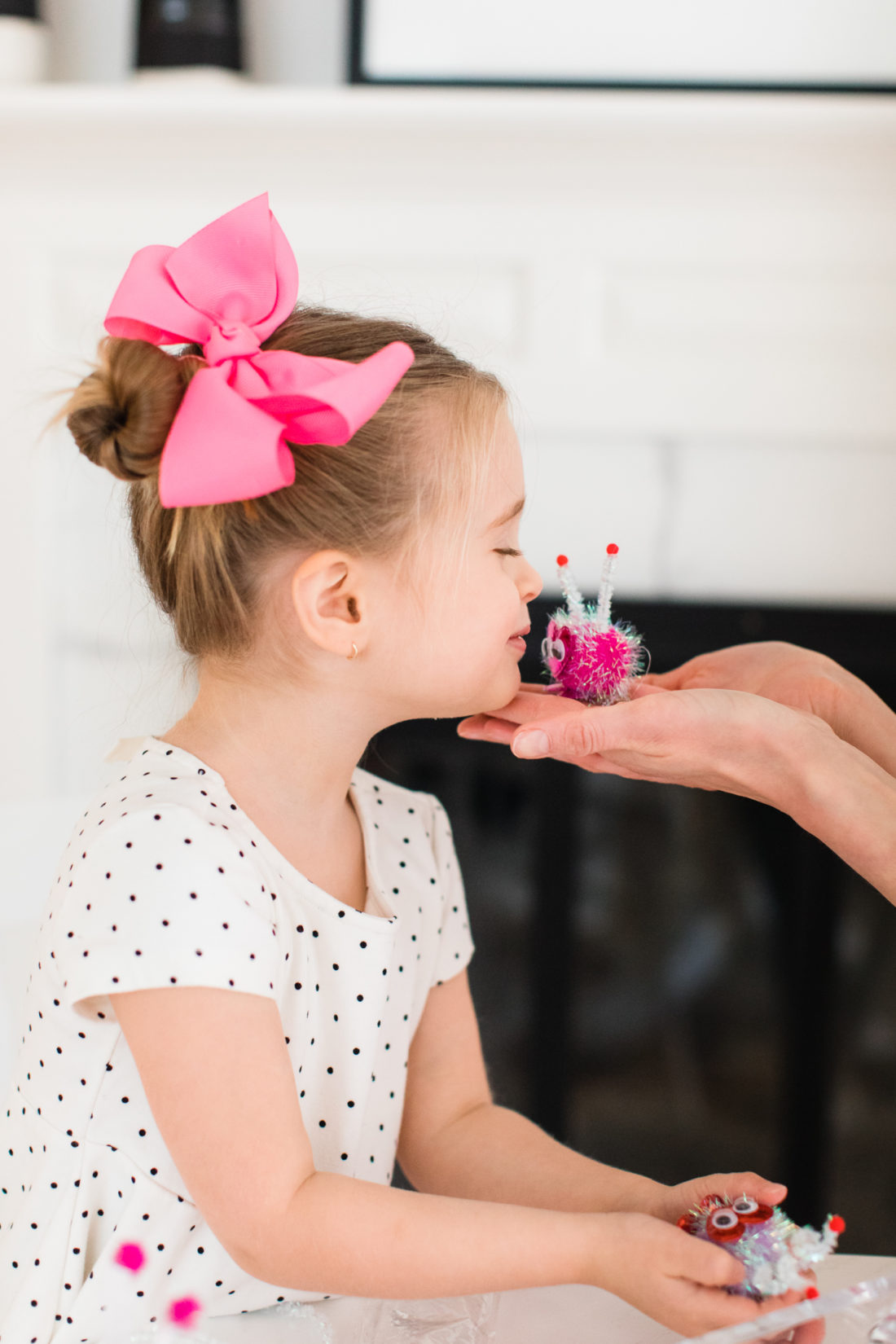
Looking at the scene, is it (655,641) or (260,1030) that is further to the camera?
(655,641)

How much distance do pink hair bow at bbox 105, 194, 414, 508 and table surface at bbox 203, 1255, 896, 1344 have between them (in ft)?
1.76

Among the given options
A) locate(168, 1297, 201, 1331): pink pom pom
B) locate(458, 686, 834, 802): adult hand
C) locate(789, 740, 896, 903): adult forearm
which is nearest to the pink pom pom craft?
locate(458, 686, 834, 802): adult hand

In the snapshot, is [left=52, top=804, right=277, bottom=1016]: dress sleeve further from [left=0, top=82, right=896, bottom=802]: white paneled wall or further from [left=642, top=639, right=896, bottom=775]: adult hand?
[left=0, top=82, right=896, bottom=802]: white paneled wall

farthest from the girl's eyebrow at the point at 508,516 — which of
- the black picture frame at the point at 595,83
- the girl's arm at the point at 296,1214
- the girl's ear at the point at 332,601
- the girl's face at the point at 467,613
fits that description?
the black picture frame at the point at 595,83

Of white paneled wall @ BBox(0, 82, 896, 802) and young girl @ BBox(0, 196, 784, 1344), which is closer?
young girl @ BBox(0, 196, 784, 1344)

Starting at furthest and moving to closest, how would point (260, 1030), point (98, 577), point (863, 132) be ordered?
1. point (98, 577)
2. point (863, 132)
3. point (260, 1030)

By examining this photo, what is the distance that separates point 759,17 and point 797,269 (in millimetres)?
274

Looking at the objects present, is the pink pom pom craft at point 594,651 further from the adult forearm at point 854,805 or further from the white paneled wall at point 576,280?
the white paneled wall at point 576,280

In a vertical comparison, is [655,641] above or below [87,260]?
below

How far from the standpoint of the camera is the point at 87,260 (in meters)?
1.39

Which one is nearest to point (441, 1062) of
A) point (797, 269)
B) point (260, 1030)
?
point (260, 1030)

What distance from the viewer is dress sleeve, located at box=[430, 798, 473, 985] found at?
92 centimetres

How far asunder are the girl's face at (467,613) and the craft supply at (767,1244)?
1.21ft

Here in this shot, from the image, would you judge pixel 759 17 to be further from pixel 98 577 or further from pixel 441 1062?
pixel 441 1062
